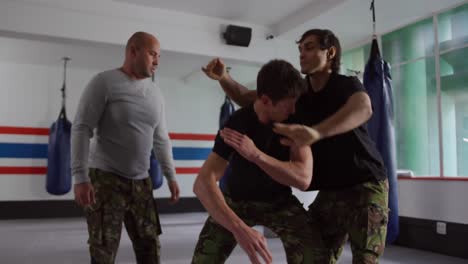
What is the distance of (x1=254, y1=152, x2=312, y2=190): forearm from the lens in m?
1.40

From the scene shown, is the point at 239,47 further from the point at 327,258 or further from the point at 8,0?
the point at 327,258

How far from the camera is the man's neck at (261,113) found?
1.65 m

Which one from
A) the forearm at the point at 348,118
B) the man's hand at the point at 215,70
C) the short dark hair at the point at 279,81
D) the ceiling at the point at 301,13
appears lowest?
the forearm at the point at 348,118

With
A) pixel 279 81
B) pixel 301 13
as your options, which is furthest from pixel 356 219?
pixel 301 13

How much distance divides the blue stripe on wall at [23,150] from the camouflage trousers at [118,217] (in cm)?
654

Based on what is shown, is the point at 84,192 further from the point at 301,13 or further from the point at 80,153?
the point at 301,13

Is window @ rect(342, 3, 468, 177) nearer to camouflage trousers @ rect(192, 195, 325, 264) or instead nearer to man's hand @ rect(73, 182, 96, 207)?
camouflage trousers @ rect(192, 195, 325, 264)

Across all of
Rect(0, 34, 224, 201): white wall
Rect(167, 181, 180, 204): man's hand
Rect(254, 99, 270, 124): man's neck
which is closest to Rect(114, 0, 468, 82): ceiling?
Rect(0, 34, 224, 201): white wall

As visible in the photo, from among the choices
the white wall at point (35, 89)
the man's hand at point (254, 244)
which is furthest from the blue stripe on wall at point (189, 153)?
the man's hand at point (254, 244)

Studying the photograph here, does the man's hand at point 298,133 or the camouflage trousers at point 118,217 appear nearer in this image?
the man's hand at point 298,133

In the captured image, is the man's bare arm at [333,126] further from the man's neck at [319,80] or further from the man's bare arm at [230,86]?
the man's bare arm at [230,86]

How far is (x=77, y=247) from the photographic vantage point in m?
4.93

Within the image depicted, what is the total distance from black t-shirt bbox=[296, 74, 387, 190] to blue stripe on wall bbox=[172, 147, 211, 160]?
291 inches

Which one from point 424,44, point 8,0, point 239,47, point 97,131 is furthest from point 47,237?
point 424,44
